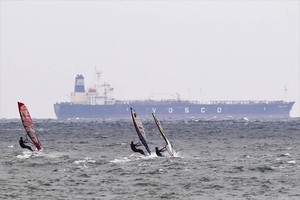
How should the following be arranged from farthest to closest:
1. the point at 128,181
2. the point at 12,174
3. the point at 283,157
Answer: the point at 283,157
the point at 12,174
the point at 128,181

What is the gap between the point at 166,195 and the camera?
3728 centimetres

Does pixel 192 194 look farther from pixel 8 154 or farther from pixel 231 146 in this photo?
pixel 231 146

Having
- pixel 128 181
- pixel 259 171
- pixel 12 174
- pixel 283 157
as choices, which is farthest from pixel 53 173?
pixel 283 157

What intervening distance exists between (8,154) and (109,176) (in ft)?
67.9

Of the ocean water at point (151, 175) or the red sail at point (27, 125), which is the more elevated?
the red sail at point (27, 125)

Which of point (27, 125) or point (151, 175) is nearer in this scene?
point (151, 175)

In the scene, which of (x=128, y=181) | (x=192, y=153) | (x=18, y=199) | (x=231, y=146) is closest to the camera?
(x=18, y=199)

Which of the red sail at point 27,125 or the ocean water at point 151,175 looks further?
the red sail at point 27,125

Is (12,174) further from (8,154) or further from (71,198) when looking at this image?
(8,154)

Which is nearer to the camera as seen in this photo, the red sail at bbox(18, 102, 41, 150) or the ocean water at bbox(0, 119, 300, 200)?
the ocean water at bbox(0, 119, 300, 200)

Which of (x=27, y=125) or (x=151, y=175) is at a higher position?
(x=27, y=125)

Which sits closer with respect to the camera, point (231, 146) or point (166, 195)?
point (166, 195)

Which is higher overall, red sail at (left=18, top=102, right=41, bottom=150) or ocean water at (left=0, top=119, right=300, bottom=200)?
red sail at (left=18, top=102, right=41, bottom=150)

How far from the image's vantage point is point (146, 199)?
36.2 m
